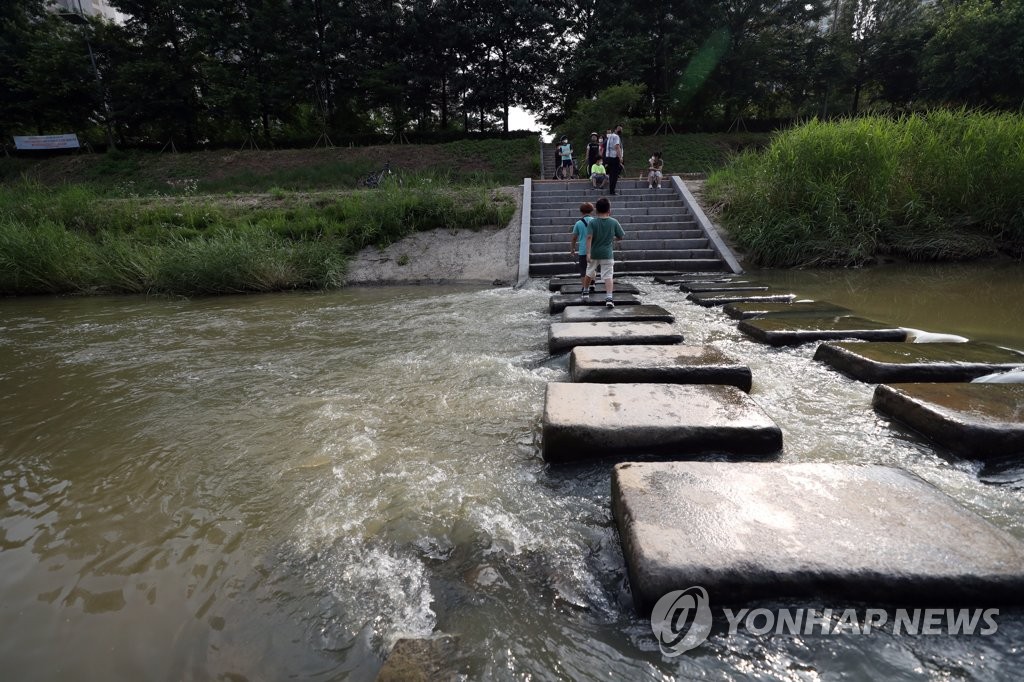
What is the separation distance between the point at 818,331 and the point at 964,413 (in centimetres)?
195

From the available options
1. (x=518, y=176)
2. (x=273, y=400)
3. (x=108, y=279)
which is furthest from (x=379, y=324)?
(x=518, y=176)

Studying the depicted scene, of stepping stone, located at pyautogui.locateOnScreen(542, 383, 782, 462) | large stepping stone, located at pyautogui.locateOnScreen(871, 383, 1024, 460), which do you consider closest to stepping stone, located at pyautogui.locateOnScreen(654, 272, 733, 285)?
large stepping stone, located at pyautogui.locateOnScreen(871, 383, 1024, 460)

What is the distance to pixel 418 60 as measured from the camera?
30094 millimetres

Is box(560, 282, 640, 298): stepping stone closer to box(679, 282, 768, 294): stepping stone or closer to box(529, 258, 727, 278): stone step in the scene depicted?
box(679, 282, 768, 294): stepping stone

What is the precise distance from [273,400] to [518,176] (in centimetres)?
2038

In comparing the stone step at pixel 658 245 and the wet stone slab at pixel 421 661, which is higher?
the stone step at pixel 658 245

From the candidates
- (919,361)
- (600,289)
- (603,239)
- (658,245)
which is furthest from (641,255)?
(919,361)

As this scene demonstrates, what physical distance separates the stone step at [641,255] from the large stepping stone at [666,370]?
659cm

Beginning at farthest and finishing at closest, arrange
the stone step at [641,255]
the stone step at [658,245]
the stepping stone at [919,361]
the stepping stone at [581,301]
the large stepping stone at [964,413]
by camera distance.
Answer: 1. the stone step at [658,245]
2. the stone step at [641,255]
3. the stepping stone at [581,301]
4. the stepping stone at [919,361]
5. the large stepping stone at [964,413]

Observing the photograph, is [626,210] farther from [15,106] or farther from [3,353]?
[15,106]

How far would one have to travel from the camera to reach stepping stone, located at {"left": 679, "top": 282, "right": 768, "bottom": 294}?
22.2 feet

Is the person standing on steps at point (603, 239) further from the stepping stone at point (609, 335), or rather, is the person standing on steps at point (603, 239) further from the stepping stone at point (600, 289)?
the stepping stone at point (609, 335)

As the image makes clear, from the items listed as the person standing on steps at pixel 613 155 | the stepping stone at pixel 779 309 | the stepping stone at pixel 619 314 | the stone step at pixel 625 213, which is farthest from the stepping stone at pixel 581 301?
the person standing on steps at pixel 613 155

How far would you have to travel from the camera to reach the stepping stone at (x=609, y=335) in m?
4.15
